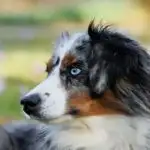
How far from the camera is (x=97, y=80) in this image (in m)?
3.81

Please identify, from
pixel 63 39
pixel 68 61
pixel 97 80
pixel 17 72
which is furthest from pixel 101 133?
pixel 17 72

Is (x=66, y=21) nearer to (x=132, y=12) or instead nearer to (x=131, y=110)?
(x=132, y=12)

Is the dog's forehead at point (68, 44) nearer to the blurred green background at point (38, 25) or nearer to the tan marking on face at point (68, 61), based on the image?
the tan marking on face at point (68, 61)

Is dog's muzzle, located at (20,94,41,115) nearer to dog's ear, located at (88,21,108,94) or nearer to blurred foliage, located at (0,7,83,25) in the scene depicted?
dog's ear, located at (88,21,108,94)

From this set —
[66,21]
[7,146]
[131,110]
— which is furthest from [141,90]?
[66,21]

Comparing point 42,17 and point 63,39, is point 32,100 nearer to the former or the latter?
point 63,39

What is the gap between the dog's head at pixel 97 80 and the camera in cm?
377

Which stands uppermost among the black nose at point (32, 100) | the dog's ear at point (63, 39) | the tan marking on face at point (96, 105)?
the dog's ear at point (63, 39)

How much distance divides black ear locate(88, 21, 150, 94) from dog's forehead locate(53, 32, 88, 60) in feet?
0.20

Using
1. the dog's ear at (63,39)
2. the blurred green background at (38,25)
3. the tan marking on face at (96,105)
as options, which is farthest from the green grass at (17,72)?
the tan marking on face at (96,105)

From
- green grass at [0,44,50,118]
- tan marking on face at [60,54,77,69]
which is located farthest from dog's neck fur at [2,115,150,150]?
green grass at [0,44,50,118]

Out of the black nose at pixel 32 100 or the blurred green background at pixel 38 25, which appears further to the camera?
the blurred green background at pixel 38 25

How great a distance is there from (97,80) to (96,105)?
0.39 ft

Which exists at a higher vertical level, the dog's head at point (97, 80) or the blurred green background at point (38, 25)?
the dog's head at point (97, 80)
